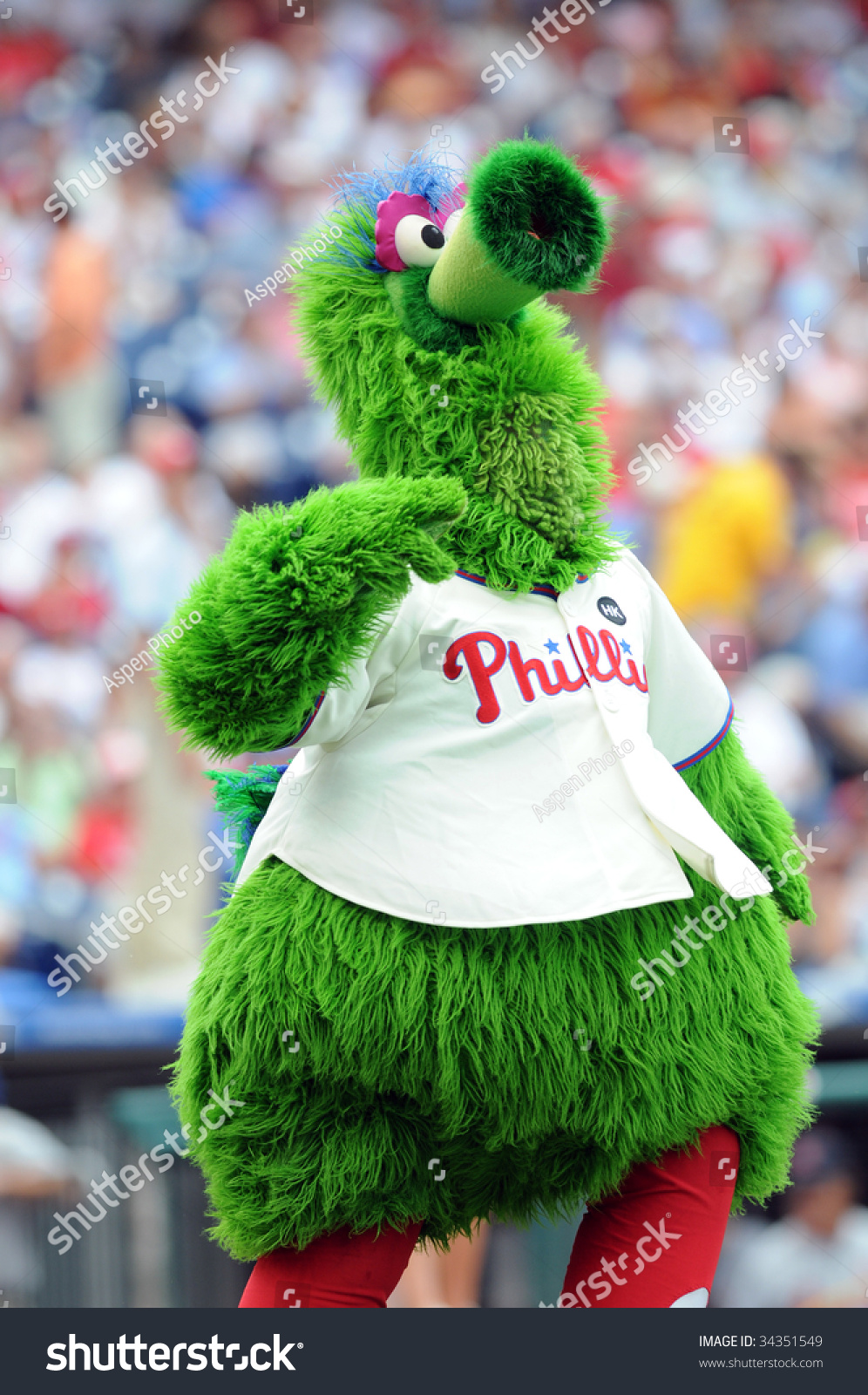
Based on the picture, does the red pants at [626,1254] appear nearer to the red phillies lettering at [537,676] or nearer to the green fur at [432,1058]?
the green fur at [432,1058]

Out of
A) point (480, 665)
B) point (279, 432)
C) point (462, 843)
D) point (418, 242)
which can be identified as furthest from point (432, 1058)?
point (279, 432)

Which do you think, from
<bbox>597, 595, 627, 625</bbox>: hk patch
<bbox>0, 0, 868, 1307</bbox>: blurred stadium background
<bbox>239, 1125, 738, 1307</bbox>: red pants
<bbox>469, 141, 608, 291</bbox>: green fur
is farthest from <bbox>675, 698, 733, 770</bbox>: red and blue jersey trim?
<bbox>0, 0, 868, 1307</bbox>: blurred stadium background

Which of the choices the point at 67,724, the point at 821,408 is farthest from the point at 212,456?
the point at 821,408

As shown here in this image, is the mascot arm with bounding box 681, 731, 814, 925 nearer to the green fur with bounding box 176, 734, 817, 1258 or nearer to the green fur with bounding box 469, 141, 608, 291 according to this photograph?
the green fur with bounding box 176, 734, 817, 1258

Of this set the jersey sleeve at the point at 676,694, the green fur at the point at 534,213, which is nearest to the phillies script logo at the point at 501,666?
the jersey sleeve at the point at 676,694

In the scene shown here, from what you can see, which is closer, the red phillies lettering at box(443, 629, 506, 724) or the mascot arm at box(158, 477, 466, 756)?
the mascot arm at box(158, 477, 466, 756)

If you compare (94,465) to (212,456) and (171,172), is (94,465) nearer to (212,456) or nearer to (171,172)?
(212,456)

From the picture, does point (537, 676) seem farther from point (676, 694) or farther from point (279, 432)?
point (279, 432)

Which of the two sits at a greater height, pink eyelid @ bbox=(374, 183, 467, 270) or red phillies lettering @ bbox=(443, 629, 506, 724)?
pink eyelid @ bbox=(374, 183, 467, 270)
